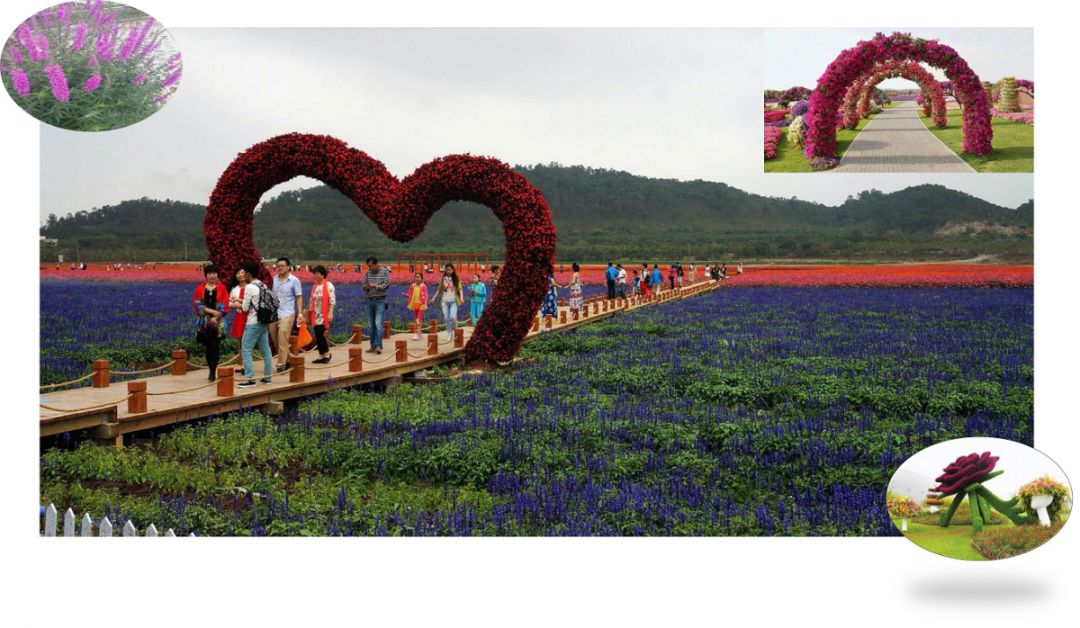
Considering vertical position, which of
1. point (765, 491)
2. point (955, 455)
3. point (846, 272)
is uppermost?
point (846, 272)

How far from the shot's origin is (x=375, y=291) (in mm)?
12422

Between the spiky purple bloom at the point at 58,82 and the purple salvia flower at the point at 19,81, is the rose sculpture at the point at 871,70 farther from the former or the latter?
the purple salvia flower at the point at 19,81

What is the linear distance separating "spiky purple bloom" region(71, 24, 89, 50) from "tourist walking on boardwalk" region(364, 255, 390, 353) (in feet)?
16.8

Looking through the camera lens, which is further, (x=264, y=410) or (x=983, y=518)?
(x=264, y=410)

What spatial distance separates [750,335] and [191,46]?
11759 millimetres

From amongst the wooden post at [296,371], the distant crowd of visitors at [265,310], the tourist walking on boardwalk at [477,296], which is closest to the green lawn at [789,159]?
the distant crowd of visitors at [265,310]

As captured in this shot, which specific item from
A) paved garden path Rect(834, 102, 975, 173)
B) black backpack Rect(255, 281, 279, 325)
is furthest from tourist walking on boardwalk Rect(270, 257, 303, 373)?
paved garden path Rect(834, 102, 975, 173)

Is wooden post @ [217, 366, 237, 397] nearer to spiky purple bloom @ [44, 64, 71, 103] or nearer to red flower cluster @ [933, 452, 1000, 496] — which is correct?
spiky purple bloom @ [44, 64, 71, 103]

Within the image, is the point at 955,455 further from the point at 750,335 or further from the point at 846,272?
the point at 846,272

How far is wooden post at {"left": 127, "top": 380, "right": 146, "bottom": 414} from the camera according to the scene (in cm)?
796

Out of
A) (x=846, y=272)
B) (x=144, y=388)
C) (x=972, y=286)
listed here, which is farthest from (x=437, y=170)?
(x=846, y=272)

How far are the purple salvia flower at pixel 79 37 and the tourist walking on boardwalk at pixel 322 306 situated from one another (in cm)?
413

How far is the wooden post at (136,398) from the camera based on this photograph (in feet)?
26.1

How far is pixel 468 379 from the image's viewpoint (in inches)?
452
